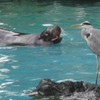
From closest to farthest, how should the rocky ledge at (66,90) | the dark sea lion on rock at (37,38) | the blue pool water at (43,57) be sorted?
1. the rocky ledge at (66,90)
2. the blue pool water at (43,57)
3. the dark sea lion on rock at (37,38)

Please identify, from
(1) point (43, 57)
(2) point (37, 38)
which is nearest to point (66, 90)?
(1) point (43, 57)

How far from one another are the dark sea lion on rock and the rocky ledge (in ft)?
14.0

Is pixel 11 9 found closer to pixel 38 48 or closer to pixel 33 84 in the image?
pixel 38 48

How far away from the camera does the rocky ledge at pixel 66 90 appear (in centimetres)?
694

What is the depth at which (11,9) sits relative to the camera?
17891 mm

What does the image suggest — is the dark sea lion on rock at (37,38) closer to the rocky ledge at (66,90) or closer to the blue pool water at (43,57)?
the blue pool water at (43,57)

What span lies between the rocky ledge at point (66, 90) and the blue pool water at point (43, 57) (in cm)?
23

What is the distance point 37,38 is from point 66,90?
460 centimetres

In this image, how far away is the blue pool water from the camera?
833 cm

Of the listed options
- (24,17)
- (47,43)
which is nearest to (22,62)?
(47,43)

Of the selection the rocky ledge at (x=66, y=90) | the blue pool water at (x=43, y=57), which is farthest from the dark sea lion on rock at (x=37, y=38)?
the rocky ledge at (x=66, y=90)

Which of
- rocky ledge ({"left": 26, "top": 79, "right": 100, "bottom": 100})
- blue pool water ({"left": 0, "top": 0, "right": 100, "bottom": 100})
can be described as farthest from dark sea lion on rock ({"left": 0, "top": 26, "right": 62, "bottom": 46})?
rocky ledge ({"left": 26, "top": 79, "right": 100, "bottom": 100})

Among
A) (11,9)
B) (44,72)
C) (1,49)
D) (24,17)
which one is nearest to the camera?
(44,72)

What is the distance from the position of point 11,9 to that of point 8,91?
10.4 metres
